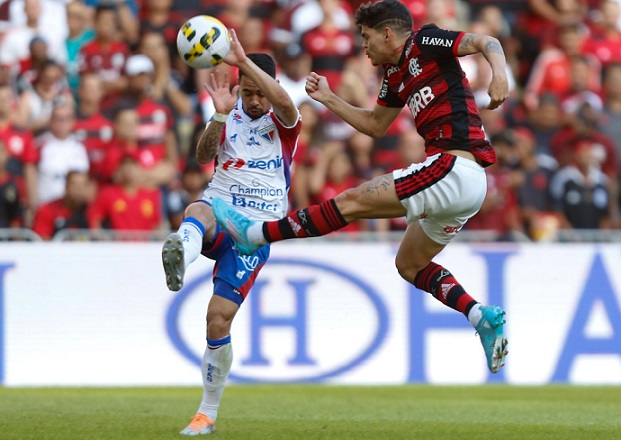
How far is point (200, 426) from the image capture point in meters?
8.48

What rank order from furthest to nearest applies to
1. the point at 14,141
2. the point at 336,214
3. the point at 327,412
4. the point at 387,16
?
1. the point at 14,141
2. the point at 327,412
3. the point at 387,16
4. the point at 336,214

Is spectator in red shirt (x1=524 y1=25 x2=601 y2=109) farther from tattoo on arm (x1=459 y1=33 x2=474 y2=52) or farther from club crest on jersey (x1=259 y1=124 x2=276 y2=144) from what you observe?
tattoo on arm (x1=459 y1=33 x2=474 y2=52)

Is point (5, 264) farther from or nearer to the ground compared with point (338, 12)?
nearer to the ground

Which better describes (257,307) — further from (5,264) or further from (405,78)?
(405,78)

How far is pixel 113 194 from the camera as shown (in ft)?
47.1

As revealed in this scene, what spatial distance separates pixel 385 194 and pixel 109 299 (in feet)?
21.1

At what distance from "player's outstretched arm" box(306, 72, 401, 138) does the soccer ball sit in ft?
2.50

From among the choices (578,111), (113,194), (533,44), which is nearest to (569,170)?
(578,111)

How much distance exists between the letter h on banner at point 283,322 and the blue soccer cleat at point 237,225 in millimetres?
5227

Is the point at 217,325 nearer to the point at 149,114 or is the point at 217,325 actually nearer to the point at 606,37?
the point at 149,114

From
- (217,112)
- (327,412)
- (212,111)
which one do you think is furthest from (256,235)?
(212,111)

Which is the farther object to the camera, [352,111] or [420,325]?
[420,325]

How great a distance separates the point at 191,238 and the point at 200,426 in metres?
1.36

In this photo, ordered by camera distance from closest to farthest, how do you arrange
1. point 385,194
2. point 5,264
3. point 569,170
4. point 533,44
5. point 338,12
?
point 385,194
point 5,264
point 569,170
point 338,12
point 533,44
